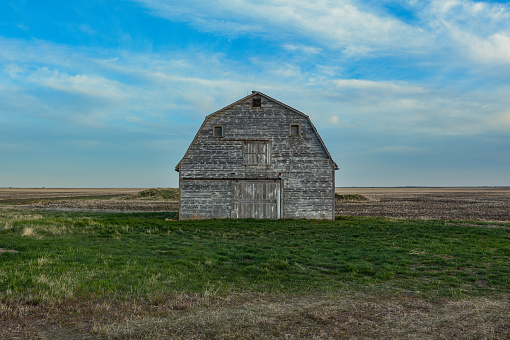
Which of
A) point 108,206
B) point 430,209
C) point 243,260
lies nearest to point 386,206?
point 430,209

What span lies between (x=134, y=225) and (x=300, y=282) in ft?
48.6

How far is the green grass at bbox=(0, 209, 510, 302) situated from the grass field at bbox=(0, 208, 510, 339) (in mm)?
46

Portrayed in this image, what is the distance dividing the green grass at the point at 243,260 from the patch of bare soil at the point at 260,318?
717mm

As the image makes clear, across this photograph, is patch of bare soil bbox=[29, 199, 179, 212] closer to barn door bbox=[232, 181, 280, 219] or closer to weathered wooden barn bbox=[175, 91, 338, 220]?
weathered wooden barn bbox=[175, 91, 338, 220]

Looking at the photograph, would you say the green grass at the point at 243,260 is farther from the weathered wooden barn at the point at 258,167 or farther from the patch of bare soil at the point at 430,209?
the patch of bare soil at the point at 430,209

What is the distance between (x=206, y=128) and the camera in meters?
25.9

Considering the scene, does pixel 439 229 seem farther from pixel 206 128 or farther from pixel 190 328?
pixel 190 328

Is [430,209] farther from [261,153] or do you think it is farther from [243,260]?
[243,260]

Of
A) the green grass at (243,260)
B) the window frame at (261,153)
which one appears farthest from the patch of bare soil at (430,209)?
the green grass at (243,260)

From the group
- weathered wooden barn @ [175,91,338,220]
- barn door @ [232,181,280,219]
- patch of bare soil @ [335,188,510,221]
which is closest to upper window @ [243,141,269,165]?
weathered wooden barn @ [175,91,338,220]

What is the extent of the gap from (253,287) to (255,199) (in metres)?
16.4

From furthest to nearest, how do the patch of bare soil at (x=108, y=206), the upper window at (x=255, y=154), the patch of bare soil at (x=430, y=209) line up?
the patch of bare soil at (x=108, y=206) < the patch of bare soil at (x=430, y=209) < the upper window at (x=255, y=154)

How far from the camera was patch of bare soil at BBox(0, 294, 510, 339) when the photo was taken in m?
6.23

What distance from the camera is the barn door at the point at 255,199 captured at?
25578mm
